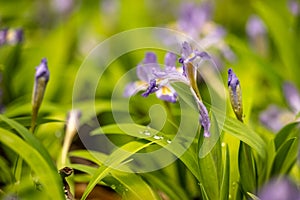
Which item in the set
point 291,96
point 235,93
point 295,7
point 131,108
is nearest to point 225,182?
point 235,93

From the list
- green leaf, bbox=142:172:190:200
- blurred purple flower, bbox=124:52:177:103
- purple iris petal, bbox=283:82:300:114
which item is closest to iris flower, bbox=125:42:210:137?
blurred purple flower, bbox=124:52:177:103

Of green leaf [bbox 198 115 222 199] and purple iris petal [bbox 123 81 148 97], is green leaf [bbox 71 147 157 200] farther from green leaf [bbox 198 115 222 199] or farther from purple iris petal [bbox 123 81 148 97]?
purple iris petal [bbox 123 81 148 97]

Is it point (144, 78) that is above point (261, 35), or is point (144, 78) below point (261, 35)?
below

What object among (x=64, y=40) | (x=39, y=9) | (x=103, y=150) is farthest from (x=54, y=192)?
(x=39, y=9)

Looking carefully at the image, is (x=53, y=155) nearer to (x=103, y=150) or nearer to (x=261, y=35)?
(x=103, y=150)

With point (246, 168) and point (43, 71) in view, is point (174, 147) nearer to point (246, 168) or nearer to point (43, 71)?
point (246, 168)

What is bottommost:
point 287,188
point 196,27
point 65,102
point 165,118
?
point 287,188

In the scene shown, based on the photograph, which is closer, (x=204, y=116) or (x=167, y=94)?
(x=204, y=116)

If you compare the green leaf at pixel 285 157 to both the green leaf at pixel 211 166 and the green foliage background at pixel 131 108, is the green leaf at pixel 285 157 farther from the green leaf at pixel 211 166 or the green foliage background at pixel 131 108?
the green leaf at pixel 211 166
